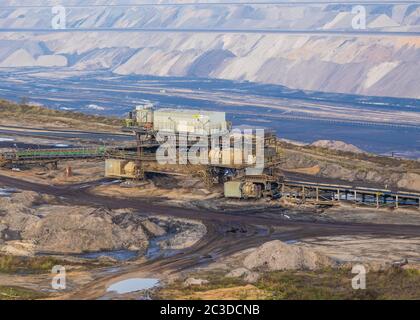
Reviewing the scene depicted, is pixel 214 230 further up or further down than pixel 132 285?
further up

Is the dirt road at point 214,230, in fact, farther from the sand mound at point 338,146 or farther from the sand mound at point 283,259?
the sand mound at point 338,146

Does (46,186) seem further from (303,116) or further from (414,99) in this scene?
(414,99)

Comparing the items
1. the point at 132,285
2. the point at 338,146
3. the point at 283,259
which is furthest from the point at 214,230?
the point at 338,146

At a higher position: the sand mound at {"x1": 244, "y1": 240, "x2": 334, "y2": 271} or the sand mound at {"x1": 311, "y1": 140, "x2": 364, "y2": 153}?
the sand mound at {"x1": 311, "y1": 140, "x2": 364, "y2": 153}

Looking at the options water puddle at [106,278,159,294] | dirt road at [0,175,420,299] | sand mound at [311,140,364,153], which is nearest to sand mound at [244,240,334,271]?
dirt road at [0,175,420,299]

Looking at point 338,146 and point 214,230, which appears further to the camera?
point 338,146

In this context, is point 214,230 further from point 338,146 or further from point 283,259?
point 338,146

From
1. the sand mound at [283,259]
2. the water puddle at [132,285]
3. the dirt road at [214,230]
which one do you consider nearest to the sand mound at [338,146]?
the dirt road at [214,230]

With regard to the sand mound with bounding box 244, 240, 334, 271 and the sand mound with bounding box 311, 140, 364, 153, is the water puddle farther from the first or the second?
the sand mound with bounding box 311, 140, 364, 153
